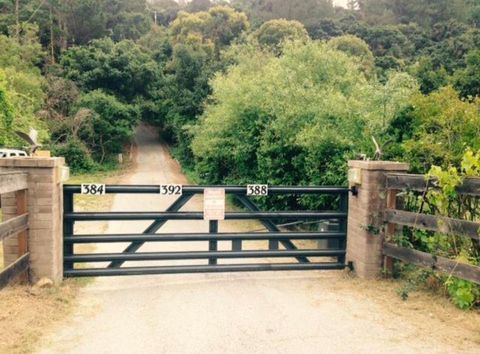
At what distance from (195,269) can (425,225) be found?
9.71 feet

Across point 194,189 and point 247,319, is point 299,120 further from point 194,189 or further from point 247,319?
point 247,319

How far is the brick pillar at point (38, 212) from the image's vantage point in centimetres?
569

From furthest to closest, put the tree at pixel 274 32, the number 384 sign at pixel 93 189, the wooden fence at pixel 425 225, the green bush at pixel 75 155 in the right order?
the tree at pixel 274 32, the green bush at pixel 75 155, the number 384 sign at pixel 93 189, the wooden fence at pixel 425 225

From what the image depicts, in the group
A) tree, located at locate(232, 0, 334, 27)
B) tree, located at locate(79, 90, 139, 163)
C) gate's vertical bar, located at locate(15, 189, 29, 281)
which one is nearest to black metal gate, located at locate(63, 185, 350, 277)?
gate's vertical bar, located at locate(15, 189, 29, 281)

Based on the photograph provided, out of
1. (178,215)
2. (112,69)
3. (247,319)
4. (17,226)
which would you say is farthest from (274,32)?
(247,319)

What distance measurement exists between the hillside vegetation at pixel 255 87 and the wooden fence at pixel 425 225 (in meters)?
A: 0.20

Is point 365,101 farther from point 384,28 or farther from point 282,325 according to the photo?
point 384,28

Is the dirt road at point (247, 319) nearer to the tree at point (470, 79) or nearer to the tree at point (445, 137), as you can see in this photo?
the tree at point (445, 137)

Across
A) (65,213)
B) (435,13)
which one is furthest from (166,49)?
(65,213)

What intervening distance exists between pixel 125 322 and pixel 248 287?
1.82 metres

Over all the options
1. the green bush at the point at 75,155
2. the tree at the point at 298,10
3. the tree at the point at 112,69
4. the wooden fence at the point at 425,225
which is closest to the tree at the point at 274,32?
the tree at the point at 112,69

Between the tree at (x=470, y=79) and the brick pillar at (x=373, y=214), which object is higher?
the tree at (x=470, y=79)

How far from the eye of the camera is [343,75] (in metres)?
16.1

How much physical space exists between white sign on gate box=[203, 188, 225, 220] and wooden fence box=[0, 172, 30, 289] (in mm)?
2208
